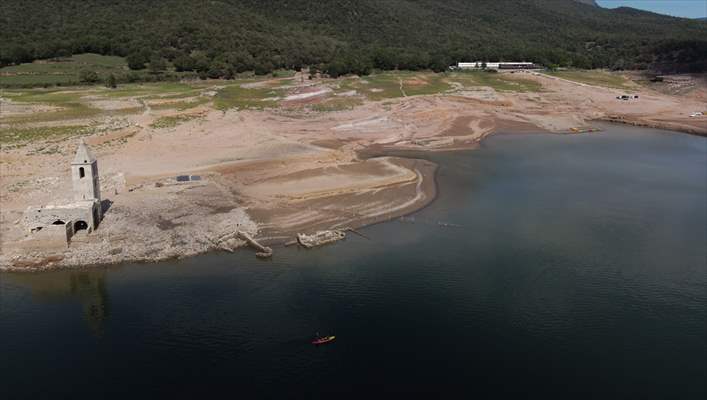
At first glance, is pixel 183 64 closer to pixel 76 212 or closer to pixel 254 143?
pixel 254 143

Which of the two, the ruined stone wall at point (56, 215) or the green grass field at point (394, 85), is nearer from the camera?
the ruined stone wall at point (56, 215)

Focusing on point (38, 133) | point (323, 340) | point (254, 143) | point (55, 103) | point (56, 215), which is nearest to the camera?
point (323, 340)

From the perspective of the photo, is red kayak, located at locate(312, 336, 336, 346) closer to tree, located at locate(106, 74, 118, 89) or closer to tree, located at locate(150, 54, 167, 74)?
tree, located at locate(106, 74, 118, 89)

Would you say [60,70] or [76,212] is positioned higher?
[60,70]

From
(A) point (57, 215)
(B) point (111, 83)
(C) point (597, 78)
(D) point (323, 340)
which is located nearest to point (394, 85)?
(B) point (111, 83)

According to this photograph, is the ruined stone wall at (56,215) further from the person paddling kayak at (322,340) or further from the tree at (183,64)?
the tree at (183,64)

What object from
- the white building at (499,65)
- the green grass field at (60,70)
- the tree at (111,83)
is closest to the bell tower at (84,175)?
the tree at (111,83)
